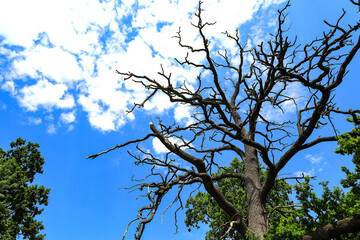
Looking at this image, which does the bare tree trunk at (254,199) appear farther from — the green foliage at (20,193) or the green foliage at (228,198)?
the green foliage at (20,193)

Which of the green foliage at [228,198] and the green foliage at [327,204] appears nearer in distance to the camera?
the green foliage at [327,204]

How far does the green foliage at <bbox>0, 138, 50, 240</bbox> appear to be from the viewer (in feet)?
67.7

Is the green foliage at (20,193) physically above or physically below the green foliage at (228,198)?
above

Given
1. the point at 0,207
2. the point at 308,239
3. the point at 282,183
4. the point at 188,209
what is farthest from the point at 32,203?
the point at 308,239

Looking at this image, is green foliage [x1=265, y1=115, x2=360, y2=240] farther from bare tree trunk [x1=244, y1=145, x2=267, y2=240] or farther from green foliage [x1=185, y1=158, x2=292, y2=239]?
green foliage [x1=185, y1=158, x2=292, y2=239]

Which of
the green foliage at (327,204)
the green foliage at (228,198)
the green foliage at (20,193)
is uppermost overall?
the green foliage at (20,193)

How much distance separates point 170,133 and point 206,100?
1374 millimetres

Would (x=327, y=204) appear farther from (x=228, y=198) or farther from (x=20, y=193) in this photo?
(x=20, y=193)

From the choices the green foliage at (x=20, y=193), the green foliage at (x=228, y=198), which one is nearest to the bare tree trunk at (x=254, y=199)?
the green foliage at (x=228, y=198)

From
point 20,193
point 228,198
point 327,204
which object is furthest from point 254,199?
point 20,193

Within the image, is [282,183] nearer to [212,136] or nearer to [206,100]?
[212,136]

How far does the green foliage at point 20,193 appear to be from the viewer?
20641 mm

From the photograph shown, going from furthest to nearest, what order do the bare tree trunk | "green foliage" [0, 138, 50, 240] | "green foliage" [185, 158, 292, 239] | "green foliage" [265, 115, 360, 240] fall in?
"green foliage" [0, 138, 50, 240]
"green foliage" [185, 158, 292, 239]
the bare tree trunk
"green foliage" [265, 115, 360, 240]

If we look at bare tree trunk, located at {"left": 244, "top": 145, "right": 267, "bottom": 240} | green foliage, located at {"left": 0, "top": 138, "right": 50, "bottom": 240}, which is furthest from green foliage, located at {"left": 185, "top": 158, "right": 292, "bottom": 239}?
green foliage, located at {"left": 0, "top": 138, "right": 50, "bottom": 240}
